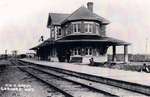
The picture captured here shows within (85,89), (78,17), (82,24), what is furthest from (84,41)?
(85,89)

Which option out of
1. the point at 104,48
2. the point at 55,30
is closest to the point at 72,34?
the point at 104,48

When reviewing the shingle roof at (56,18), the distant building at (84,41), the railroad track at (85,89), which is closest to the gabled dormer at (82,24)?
the distant building at (84,41)

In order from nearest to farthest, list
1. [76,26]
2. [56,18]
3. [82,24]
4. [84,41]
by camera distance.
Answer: [84,41] < [82,24] < [76,26] < [56,18]

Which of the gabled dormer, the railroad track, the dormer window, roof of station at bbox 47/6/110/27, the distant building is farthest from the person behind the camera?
the dormer window

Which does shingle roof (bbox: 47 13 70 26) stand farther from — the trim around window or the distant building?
the trim around window

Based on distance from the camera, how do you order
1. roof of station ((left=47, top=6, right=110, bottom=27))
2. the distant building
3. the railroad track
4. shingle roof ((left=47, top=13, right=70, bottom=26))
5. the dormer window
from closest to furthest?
the railroad track
the distant building
roof of station ((left=47, top=6, right=110, bottom=27))
the dormer window
shingle roof ((left=47, top=13, right=70, bottom=26))

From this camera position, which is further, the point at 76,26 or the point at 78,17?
the point at 76,26

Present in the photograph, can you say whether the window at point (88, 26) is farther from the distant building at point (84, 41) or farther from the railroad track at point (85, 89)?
the railroad track at point (85, 89)

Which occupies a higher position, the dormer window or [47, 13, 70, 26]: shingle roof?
[47, 13, 70, 26]: shingle roof

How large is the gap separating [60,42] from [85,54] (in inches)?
143

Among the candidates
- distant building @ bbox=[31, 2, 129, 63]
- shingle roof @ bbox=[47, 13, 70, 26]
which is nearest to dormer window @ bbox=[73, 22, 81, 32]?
distant building @ bbox=[31, 2, 129, 63]

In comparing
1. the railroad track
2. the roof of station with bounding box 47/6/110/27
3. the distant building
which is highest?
the roof of station with bounding box 47/6/110/27

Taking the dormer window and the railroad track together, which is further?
the dormer window

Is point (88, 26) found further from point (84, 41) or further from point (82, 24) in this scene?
point (84, 41)
